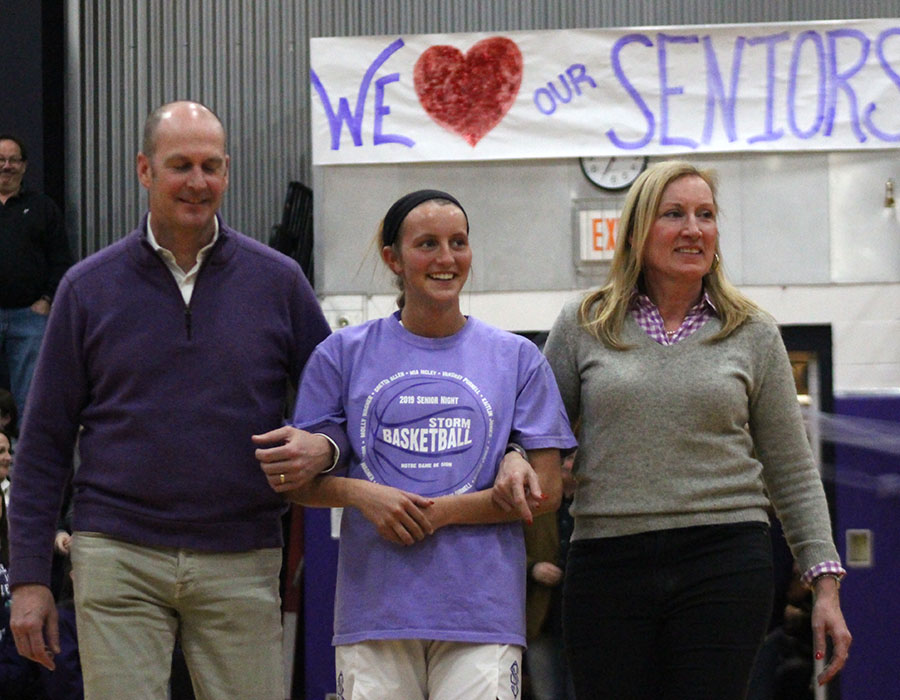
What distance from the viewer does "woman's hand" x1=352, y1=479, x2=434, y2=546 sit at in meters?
2.42

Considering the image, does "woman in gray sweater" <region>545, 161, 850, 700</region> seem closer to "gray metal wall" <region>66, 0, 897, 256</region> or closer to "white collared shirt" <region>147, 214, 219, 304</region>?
"white collared shirt" <region>147, 214, 219, 304</region>

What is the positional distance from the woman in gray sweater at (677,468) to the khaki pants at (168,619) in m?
0.69

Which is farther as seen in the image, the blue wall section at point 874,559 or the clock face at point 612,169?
the clock face at point 612,169

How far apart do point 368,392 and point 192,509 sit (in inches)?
18.8

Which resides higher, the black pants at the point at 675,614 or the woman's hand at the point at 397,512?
the woman's hand at the point at 397,512

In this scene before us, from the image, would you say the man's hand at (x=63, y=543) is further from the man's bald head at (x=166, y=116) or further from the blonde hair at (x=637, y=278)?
the blonde hair at (x=637, y=278)

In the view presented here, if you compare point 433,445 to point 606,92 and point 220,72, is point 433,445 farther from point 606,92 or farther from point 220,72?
point 220,72

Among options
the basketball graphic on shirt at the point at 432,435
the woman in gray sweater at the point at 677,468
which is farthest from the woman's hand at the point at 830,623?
the basketball graphic on shirt at the point at 432,435

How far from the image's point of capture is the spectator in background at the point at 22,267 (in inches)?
293

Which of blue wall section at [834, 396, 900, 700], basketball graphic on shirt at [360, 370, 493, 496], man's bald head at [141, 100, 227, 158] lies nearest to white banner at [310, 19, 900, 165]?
blue wall section at [834, 396, 900, 700]

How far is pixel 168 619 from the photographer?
2.71 metres

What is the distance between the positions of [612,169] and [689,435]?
17.3ft

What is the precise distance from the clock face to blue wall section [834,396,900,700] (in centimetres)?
299

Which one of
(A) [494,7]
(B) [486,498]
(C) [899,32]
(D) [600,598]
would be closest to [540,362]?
(B) [486,498]
